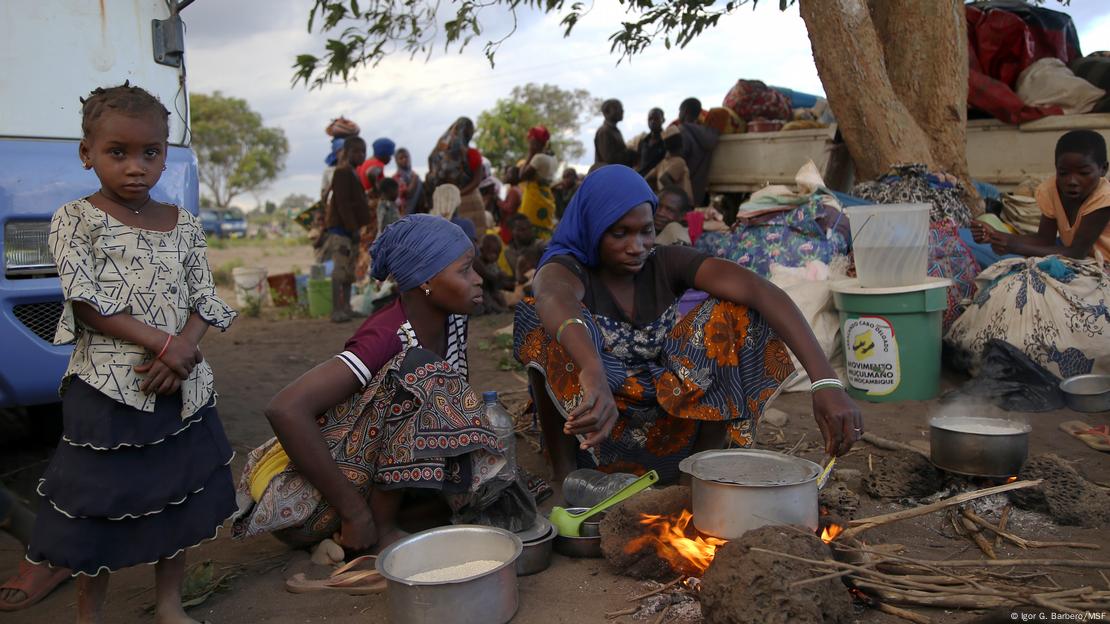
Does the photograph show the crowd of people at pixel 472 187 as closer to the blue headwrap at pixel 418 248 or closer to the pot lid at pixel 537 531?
the blue headwrap at pixel 418 248

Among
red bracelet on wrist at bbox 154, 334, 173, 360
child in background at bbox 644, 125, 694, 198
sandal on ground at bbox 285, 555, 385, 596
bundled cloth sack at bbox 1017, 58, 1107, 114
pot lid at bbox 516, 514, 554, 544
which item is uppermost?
bundled cloth sack at bbox 1017, 58, 1107, 114

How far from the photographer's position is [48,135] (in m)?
3.19

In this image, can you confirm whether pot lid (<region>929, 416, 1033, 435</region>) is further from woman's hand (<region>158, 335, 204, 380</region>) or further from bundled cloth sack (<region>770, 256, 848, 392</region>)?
woman's hand (<region>158, 335, 204, 380</region>)

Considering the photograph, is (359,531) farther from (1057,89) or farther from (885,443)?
(1057,89)

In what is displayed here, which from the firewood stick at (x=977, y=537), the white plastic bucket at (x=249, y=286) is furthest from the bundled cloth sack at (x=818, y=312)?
the white plastic bucket at (x=249, y=286)

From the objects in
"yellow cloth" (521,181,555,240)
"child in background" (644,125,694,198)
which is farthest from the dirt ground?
"yellow cloth" (521,181,555,240)

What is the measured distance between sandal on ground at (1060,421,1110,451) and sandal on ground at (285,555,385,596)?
→ 2993mm

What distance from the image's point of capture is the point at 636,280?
2996 millimetres

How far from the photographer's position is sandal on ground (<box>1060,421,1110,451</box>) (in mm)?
3285

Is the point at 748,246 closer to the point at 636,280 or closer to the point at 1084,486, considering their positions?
the point at 636,280

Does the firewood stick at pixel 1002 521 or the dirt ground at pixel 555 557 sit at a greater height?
the firewood stick at pixel 1002 521

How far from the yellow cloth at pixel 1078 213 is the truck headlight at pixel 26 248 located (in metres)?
5.11

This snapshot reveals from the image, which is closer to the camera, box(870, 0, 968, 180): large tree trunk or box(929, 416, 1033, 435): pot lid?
box(929, 416, 1033, 435): pot lid

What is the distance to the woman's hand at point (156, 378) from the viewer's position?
195 cm
